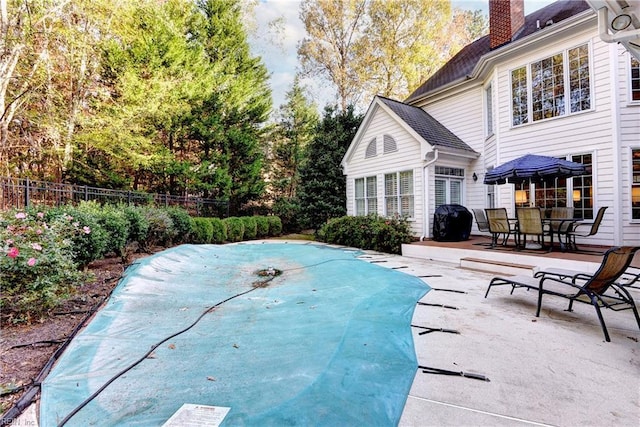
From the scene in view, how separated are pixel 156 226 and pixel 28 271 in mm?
4842

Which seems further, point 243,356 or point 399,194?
point 399,194

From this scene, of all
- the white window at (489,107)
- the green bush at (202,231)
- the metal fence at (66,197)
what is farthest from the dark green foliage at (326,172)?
the white window at (489,107)

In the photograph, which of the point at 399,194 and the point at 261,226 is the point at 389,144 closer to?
the point at 399,194

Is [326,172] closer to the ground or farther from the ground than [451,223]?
farther from the ground

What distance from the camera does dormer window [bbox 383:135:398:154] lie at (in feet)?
33.1

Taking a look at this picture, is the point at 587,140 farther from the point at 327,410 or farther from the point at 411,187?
the point at 327,410

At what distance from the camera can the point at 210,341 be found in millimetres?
2756

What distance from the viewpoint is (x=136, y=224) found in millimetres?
6891

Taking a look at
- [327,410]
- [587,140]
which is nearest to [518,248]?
[587,140]

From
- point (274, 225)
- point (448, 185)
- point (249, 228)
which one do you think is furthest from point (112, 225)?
point (448, 185)

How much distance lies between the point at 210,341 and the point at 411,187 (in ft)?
27.0

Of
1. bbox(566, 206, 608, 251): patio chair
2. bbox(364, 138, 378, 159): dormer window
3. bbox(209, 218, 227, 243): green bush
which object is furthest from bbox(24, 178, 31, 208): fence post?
bbox(566, 206, 608, 251): patio chair

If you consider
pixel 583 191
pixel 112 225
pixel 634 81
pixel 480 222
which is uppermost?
pixel 634 81

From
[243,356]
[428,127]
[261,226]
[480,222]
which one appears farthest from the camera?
[261,226]
